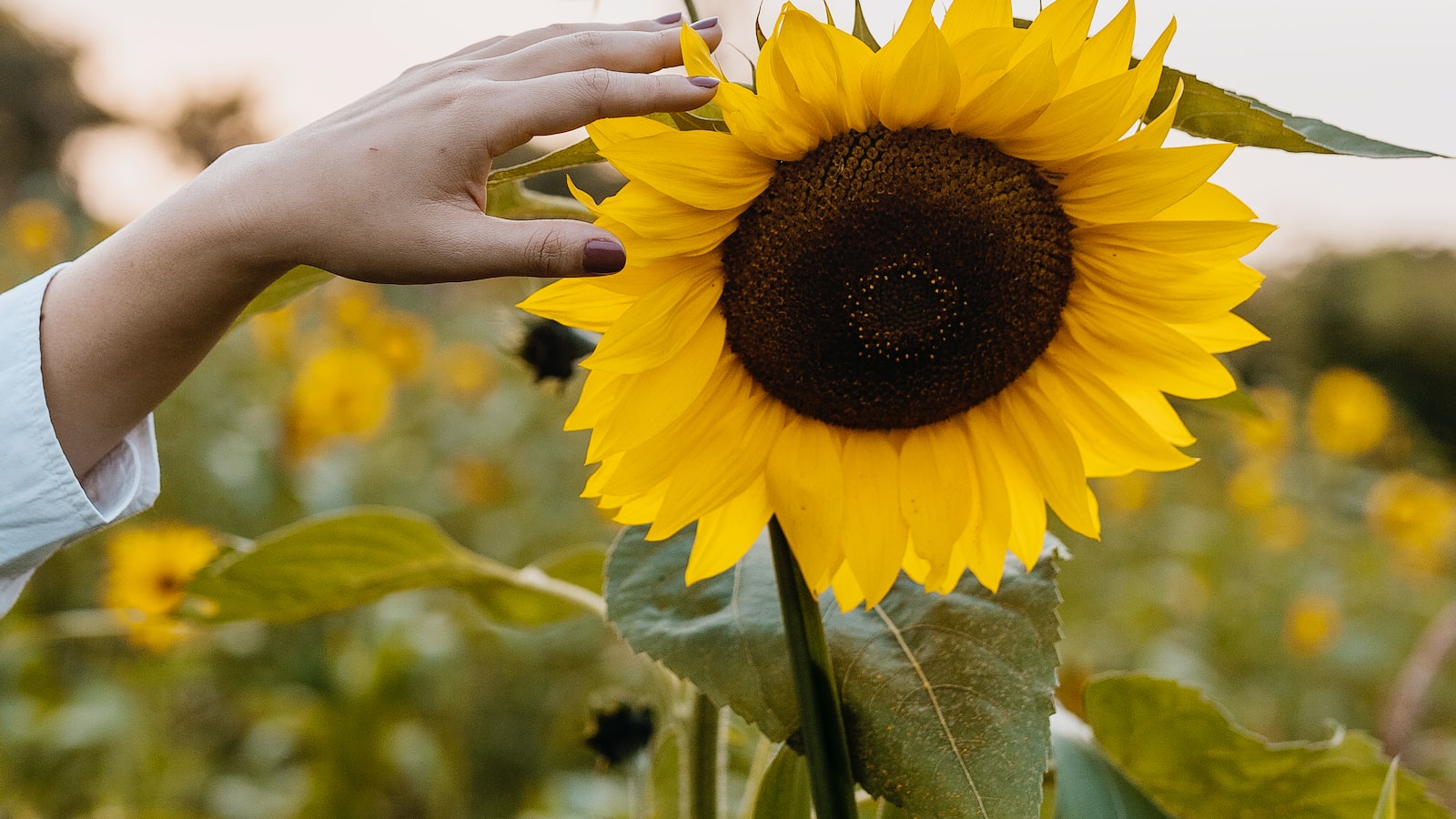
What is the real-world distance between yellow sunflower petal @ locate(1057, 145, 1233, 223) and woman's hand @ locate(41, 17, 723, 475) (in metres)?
0.17

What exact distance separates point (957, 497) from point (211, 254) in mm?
330

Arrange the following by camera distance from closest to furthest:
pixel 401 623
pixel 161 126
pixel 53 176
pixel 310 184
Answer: pixel 310 184
pixel 401 623
pixel 161 126
pixel 53 176

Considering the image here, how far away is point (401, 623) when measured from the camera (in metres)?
1.55

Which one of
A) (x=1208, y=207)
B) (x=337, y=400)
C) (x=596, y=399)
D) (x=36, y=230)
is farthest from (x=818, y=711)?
(x=36, y=230)

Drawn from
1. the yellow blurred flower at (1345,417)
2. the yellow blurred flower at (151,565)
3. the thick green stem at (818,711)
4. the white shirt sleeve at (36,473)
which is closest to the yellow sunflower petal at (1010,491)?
the thick green stem at (818,711)

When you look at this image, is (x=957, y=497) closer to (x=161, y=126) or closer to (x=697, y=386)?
(x=697, y=386)

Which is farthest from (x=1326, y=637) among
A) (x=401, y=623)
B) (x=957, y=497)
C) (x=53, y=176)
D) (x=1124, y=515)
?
(x=53, y=176)

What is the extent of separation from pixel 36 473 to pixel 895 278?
0.41 metres

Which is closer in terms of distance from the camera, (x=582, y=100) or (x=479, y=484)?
(x=582, y=100)

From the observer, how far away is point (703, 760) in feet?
1.78

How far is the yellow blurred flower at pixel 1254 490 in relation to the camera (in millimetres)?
2383

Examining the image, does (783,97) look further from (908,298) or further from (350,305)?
(350,305)

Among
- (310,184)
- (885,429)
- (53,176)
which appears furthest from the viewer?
(53,176)

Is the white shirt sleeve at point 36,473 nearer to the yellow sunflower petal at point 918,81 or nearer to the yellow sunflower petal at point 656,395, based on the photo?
the yellow sunflower petal at point 656,395
